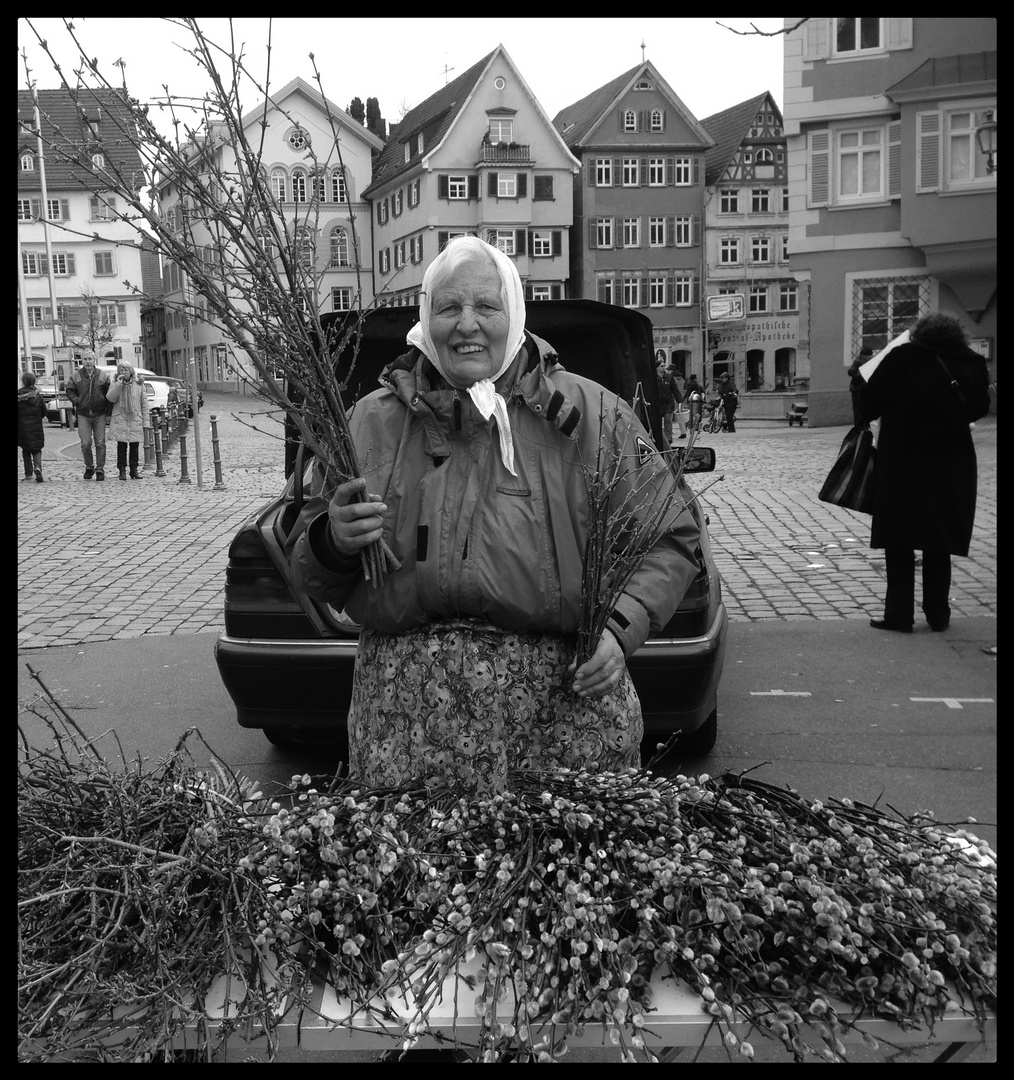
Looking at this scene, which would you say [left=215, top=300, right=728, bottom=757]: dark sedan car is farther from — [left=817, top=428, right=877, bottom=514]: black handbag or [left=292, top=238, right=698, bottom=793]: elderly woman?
[left=817, top=428, right=877, bottom=514]: black handbag

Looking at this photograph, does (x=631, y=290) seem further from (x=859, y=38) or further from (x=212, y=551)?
(x=212, y=551)

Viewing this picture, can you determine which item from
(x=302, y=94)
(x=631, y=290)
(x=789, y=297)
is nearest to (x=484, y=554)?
(x=302, y=94)

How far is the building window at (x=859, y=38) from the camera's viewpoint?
32.7 meters

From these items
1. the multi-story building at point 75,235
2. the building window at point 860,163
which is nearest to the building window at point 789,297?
the multi-story building at point 75,235

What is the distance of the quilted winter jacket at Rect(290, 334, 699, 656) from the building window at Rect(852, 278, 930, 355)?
3282 centimetres

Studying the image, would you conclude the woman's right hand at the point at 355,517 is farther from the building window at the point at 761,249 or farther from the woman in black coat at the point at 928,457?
the building window at the point at 761,249

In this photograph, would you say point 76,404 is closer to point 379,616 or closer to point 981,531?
point 981,531

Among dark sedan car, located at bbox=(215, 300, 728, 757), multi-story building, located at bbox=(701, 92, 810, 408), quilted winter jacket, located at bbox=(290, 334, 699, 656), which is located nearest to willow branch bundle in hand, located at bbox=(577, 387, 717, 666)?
quilted winter jacket, located at bbox=(290, 334, 699, 656)

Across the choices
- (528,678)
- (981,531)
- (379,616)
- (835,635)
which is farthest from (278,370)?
(981,531)

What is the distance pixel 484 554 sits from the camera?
2.55m

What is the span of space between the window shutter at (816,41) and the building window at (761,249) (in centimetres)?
3532

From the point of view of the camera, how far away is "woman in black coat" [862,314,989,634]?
7.77 metres

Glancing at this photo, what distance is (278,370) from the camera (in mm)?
2428
